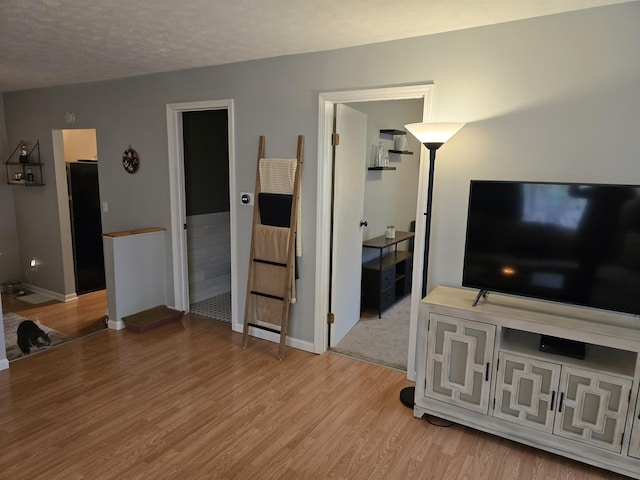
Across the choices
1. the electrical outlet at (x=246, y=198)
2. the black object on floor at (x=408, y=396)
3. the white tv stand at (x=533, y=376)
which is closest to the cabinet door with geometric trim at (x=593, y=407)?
the white tv stand at (x=533, y=376)

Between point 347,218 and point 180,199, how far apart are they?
1748 millimetres

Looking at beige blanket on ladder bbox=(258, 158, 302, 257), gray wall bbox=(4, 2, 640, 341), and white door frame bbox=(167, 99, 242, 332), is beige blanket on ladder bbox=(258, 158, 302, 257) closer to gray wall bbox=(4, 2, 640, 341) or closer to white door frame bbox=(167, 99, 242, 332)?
gray wall bbox=(4, 2, 640, 341)

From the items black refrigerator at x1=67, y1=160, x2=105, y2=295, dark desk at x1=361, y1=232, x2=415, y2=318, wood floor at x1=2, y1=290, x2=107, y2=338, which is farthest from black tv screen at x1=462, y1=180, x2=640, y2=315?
black refrigerator at x1=67, y1=160, x2=105, y2=295

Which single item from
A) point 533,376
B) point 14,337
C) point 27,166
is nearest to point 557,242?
point 533,376

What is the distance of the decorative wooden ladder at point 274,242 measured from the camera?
134 inches

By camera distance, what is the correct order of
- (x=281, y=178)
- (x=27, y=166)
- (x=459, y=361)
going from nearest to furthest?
(x=459, y=361)
(x=281, y=178)
(x=27, y=166)

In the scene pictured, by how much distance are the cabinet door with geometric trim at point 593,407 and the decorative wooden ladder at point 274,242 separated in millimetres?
2006

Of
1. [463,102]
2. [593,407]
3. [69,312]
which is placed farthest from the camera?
[69,312]

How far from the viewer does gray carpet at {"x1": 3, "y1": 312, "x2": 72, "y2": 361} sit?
140 inches

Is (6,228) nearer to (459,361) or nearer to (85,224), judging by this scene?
(85,224)

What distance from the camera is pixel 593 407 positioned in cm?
217

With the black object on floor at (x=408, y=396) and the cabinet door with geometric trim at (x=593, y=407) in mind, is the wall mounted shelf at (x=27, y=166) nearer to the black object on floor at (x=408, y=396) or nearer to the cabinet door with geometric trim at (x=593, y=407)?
the black object on floor at (x=408, y=396)

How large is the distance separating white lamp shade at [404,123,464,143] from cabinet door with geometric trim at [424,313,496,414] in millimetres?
1074

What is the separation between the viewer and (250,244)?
3752 millimetres
